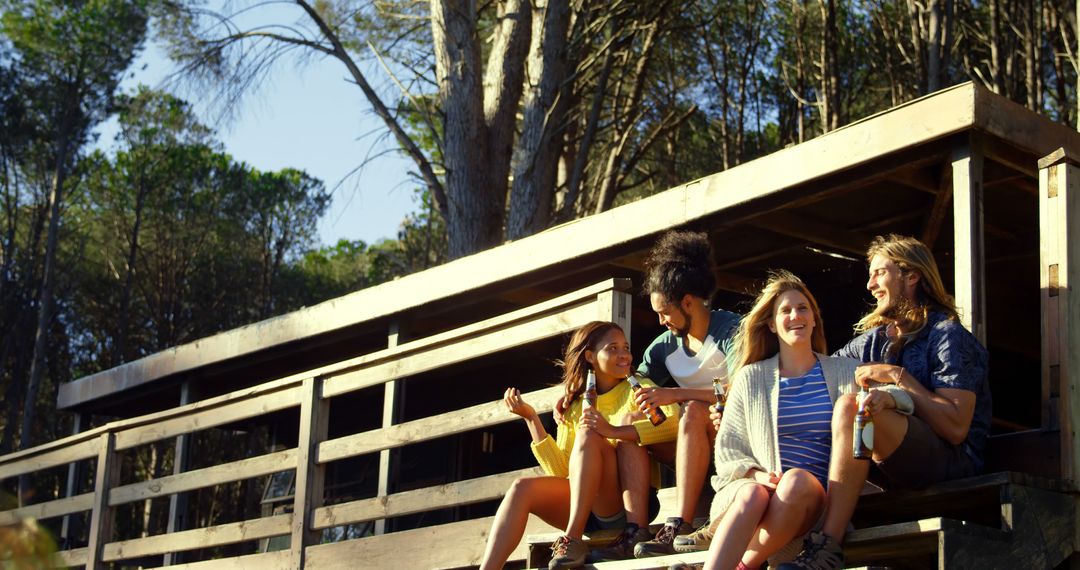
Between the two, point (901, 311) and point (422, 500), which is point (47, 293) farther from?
point (901, 311)

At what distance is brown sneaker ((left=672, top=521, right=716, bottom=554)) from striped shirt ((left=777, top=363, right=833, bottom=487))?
346mm

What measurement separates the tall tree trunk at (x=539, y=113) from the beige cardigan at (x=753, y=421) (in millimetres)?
8810

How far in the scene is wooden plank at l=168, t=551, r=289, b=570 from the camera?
7.40 m

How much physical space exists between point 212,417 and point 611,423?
386cm

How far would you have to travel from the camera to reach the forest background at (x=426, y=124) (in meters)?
13.5

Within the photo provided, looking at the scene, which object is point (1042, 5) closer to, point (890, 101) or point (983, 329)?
point (890, 101)

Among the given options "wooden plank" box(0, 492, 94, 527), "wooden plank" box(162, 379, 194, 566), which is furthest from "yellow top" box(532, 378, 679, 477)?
"wooden plank" box(0, 492, 94, 527)

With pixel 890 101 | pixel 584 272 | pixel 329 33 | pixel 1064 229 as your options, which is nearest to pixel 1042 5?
pixel 890 101

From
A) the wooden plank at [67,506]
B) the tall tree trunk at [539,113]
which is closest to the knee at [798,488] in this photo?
the wooden plank at [67,506]

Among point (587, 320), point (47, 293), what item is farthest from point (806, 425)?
point (47, 293)

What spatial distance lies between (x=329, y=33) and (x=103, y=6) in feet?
46.8

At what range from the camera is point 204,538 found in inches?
309

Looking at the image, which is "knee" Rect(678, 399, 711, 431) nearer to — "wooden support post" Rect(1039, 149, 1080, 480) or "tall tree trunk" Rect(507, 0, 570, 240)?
"wooden support post" Rect(1039, 149, 1080, 480)

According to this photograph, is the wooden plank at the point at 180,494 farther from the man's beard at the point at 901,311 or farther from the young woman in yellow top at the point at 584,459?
the man's beard at the point at 901,311
